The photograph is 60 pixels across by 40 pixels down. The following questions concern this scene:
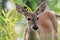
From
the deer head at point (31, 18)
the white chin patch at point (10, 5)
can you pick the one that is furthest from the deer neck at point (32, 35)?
the white chin patch at point (10, 5)

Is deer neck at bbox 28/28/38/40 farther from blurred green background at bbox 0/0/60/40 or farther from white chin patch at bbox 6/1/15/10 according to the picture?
white chin patch at bbox 6/1/15/10

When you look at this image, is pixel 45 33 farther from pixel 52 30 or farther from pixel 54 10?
pixel 54 10

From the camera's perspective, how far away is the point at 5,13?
905 cm

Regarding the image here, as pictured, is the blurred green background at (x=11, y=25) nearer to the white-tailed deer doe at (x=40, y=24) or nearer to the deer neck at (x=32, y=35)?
the white-tailed deer doe at (x=40, y=24)

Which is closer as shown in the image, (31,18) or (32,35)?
(31,18)

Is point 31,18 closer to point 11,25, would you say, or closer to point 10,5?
point 11,25

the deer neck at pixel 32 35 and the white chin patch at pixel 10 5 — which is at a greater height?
the white chin patch at pixel 10 5

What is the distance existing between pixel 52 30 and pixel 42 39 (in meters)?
1.01

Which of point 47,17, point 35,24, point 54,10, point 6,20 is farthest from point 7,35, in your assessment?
point 54,10

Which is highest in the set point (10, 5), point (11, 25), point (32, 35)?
point (10, 5)

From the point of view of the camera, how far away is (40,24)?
373 inches

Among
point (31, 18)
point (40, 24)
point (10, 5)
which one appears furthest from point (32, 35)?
point (10, 5)

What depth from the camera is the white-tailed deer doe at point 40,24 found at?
8086 mm

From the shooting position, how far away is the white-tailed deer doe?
8.09m
